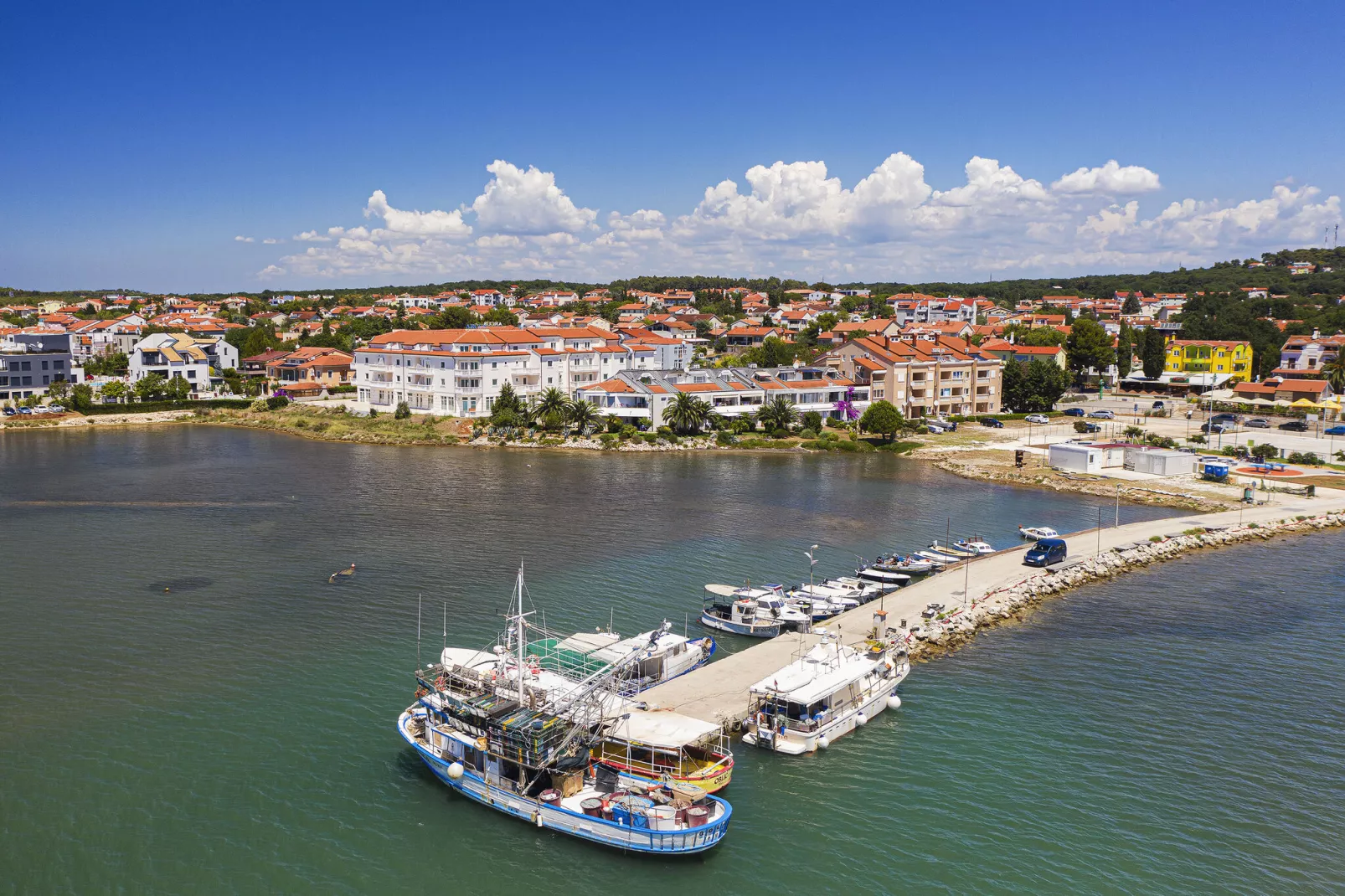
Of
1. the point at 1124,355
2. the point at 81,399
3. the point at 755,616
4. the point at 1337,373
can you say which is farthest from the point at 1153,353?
the point at 81,399

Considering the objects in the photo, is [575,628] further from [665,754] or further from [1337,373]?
[1337,373]

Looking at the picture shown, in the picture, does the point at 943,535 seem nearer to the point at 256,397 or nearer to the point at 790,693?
the point at 790,693

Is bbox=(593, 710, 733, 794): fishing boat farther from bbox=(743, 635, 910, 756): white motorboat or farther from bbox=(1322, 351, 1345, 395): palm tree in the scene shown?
bbox=(1322, 351, 1345, 395): palm tree

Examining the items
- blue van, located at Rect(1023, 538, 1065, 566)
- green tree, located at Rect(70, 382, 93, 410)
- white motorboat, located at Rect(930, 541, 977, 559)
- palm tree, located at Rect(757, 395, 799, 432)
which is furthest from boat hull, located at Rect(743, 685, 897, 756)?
green tree, located at Rect(70, 382, 93, 410)

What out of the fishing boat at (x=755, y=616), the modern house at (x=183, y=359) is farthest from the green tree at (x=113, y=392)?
the fishing boat at (x=755, y=616)

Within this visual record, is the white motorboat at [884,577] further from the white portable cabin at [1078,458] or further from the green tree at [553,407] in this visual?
the green tree at [553,407]

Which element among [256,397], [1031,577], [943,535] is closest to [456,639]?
[1031,577]

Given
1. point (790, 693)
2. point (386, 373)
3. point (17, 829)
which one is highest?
point (386, 373)
